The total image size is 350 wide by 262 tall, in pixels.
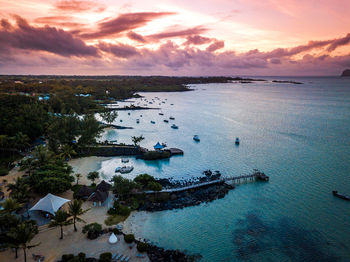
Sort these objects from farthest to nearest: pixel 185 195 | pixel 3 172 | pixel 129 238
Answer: pixel 3 172
pixel 185 195
pixel 129 238

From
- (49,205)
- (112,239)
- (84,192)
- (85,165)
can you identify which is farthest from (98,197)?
(85,165)

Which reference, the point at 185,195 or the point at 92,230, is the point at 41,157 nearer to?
the point at 92,230

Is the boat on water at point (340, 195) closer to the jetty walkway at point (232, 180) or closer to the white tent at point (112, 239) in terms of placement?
the jetty walkway at point (232, 180)

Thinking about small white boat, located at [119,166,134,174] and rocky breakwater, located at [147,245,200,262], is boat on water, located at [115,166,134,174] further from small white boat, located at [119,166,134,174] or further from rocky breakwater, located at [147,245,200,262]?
rocky breakwater, located at [147,245,200,262]

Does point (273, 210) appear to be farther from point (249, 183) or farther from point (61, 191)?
point (61, 191)

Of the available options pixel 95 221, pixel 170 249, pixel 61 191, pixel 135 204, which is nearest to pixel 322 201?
pixel 170 249

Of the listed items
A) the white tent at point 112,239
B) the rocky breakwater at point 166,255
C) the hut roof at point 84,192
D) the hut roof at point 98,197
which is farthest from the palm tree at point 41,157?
the rocky breakwater at point 166,255

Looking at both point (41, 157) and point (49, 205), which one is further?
point (41, 157)

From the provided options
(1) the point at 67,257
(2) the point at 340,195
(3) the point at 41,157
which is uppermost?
(3) the point at 41,157

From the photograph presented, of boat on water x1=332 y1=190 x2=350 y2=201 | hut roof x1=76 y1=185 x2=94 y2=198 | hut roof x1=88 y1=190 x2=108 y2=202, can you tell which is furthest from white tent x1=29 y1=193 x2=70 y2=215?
boat on water x1=332 y1=190 x2=350 y2=201

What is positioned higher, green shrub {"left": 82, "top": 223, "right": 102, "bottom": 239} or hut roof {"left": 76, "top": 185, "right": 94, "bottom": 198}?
hut roof {"left": 76, "top": 185, "right": 94, "bottom": 198}
